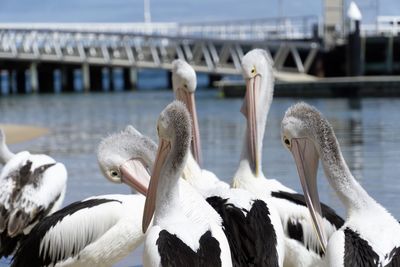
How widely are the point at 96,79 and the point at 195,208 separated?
5183 centimetres

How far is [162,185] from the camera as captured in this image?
464cm

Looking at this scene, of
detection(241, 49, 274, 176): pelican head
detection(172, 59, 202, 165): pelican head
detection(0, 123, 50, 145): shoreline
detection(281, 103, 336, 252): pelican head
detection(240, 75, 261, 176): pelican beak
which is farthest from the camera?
detection(0, 123, 50, 145): shoreline

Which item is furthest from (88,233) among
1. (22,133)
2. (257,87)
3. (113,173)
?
(22,133)

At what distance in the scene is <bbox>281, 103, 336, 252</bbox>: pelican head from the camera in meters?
4.64

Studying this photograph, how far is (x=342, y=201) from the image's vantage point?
14.8ft


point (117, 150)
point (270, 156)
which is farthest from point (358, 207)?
point (270, 156)

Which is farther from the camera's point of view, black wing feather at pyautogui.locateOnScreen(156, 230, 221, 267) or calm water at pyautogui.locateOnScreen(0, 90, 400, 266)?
calm water at pyautogui.locateOnScreen(0, 90, 400, 266)

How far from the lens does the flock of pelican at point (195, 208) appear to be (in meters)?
4.37

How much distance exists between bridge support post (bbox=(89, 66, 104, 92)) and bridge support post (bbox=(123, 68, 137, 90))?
4.83ft

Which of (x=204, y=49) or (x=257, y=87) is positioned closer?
(x=257, y=87)

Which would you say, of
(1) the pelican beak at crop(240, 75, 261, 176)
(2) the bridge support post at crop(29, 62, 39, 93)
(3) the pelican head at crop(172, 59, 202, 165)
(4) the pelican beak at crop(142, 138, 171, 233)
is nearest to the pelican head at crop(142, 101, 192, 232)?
(4) the pelican beak at crop(142, 138, 171, 233)

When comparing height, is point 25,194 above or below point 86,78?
above

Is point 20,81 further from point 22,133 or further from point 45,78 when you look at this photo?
point 22,133

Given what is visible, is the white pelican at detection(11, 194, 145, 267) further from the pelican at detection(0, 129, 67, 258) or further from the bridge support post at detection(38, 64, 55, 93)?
the bridge support post at detection(38, 64, 55, 93)
